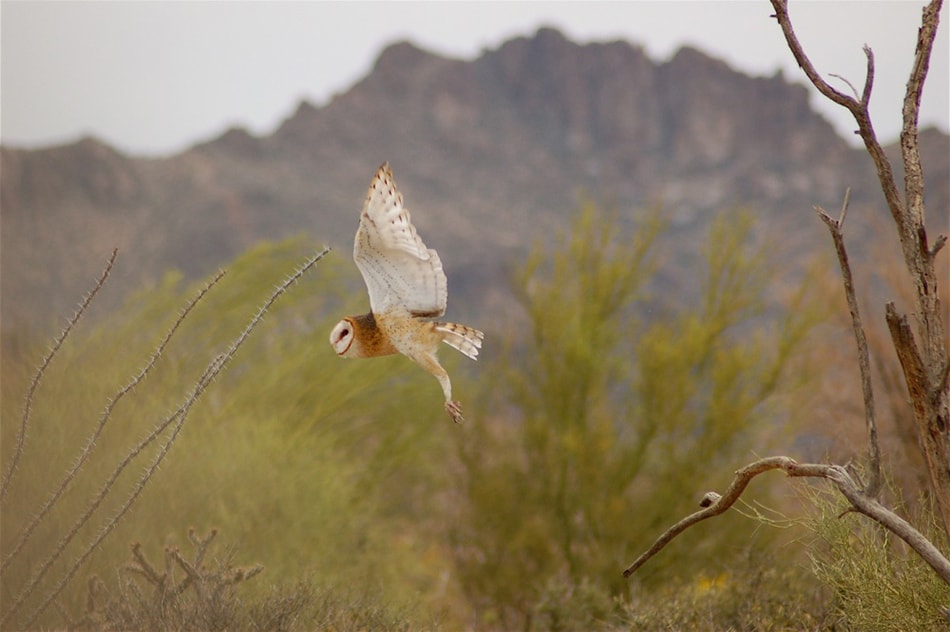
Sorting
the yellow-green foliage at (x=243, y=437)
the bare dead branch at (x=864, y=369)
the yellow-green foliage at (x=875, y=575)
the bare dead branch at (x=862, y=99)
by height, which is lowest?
the yellow-green foliage at (x=243, y=437)

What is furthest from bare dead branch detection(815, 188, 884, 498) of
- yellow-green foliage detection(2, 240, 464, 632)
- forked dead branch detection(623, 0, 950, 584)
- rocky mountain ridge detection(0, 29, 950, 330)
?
rocky mountain ridge detection(0, 29, 950, 330)

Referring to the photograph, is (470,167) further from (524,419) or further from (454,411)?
(454,411)

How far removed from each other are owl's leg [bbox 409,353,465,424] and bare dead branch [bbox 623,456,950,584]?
78cm

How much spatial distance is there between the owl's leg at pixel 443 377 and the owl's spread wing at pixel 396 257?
8cm

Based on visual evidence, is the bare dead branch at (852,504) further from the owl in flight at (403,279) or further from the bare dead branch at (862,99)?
the owl in flight at (403,279)

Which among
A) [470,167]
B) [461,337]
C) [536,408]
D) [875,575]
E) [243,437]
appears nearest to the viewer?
[461,337]

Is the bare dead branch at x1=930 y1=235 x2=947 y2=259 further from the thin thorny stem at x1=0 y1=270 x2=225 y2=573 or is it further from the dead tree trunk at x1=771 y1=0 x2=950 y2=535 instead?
the thin thorny stem at x1=0 y1=270 x2=225 y2=573

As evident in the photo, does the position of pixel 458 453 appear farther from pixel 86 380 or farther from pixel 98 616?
pixel 98 616

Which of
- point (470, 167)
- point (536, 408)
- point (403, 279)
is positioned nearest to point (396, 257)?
point (403, 279)

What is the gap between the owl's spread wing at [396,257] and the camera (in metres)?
1.66

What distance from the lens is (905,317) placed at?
2.34 metres

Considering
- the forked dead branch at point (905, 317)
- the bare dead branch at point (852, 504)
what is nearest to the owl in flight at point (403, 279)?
the bare dead branch at point (852, 504)

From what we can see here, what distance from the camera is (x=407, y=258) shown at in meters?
1.67

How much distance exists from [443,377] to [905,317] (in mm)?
1324
